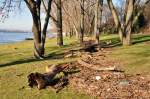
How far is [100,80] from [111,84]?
77cm

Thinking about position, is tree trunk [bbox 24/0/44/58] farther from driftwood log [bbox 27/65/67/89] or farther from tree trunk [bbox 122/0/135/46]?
driftwood log [bbox 27/65/67/89]

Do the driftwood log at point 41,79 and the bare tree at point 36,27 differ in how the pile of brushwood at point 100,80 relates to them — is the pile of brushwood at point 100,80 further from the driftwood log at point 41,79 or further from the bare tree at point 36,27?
the bare tree at point 36,27

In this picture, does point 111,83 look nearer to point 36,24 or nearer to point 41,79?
point 41,79

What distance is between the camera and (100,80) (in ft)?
48.3

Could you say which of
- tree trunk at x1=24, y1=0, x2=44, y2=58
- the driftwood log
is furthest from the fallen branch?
tree trunk at x1=24, y1=0, x2=44, y2=58

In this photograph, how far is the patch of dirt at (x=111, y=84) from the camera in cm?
1305

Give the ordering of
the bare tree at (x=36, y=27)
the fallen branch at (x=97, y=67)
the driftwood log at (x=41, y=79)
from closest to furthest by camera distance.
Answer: the driftwood log at (x=41, y=79), the fallen branch at (x=97, y=67), the bare tree at (x=36, y=27)

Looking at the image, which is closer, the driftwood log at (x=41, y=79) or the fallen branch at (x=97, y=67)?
the driftwood log at (x=41, y=79)

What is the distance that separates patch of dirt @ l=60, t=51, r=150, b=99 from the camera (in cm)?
1305

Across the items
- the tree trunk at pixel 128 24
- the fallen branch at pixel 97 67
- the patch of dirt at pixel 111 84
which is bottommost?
the patch of dirt at pixel 111 84

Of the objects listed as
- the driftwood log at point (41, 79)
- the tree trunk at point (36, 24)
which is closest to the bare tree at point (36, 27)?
the tree trunk at point (36, 24)

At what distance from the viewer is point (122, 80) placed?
14461mm

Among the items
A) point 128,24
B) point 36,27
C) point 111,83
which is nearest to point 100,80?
point 111,83

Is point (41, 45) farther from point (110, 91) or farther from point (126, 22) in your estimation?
point (110, 91)
